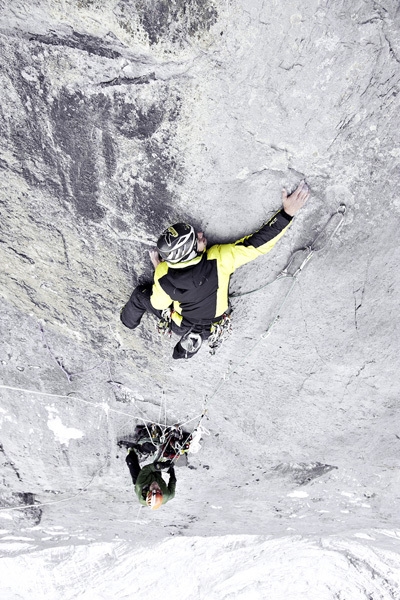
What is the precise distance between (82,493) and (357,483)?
325 cm

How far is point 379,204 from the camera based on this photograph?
3062mm

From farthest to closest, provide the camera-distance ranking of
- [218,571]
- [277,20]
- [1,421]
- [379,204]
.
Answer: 1. [218,571]
2. [1,421]
3. [379,204]
4. [277,20]

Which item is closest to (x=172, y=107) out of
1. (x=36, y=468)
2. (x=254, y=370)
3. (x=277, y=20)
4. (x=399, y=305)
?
(x=277, y=20)

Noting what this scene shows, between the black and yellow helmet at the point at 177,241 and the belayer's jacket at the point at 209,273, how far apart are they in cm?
14

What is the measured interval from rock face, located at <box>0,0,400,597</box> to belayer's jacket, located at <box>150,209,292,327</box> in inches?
6.1

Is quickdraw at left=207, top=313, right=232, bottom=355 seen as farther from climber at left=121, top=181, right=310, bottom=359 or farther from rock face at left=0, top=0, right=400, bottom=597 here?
rock face at left=0, top=0, right=400, bottom=597

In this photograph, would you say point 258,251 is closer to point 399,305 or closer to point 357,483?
point 399,305

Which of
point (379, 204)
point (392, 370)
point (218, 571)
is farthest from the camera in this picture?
point (218, 571)

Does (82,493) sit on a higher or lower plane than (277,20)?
lower

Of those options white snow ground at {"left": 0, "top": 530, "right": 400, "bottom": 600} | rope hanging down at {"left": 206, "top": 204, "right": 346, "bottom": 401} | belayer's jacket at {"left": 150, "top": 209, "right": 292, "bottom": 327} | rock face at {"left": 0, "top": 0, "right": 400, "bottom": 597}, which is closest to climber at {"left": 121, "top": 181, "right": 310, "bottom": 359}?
belayer's jacket at {"left": 150, "top": 209, "right": 292, "bottom": 327}

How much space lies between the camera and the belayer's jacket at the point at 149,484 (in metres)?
4.32

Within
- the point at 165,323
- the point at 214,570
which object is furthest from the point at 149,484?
the point at 214,570

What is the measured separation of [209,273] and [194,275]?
0.38 ft

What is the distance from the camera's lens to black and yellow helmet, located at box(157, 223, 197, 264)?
9.93ft
